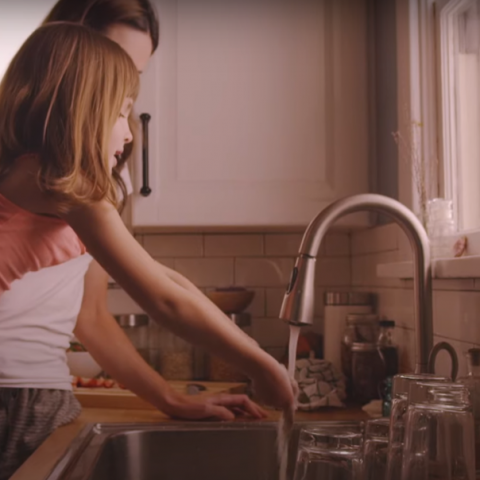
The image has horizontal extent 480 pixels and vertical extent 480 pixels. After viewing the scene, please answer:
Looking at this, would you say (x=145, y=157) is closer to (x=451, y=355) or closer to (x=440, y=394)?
(x=451, y=355)

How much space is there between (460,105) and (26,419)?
44.4 inches

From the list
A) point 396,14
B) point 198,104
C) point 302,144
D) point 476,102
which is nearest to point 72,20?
point 198,104

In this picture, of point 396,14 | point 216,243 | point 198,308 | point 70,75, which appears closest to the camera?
point 198,308

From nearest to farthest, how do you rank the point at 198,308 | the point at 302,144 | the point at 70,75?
the point at 198,308 → the point at 70,75 → the point at 302,144

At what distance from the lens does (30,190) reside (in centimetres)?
149

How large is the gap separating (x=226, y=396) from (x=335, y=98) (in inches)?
31.5

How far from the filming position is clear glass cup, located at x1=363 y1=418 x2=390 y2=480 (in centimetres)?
86

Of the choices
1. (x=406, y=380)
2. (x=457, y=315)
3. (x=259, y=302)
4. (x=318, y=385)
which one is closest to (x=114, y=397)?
(x=318, y=385)

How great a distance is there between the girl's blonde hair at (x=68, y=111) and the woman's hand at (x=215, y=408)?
0.47 m

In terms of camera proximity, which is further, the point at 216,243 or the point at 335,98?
the point at 216,243

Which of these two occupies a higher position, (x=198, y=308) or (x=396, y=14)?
(x=396, y=14)

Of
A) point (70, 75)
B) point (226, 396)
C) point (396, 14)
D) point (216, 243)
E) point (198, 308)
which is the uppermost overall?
point (396, 14)

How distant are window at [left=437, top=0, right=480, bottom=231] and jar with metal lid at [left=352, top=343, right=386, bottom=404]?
1.16ft

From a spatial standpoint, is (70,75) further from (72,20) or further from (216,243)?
(216,243)
